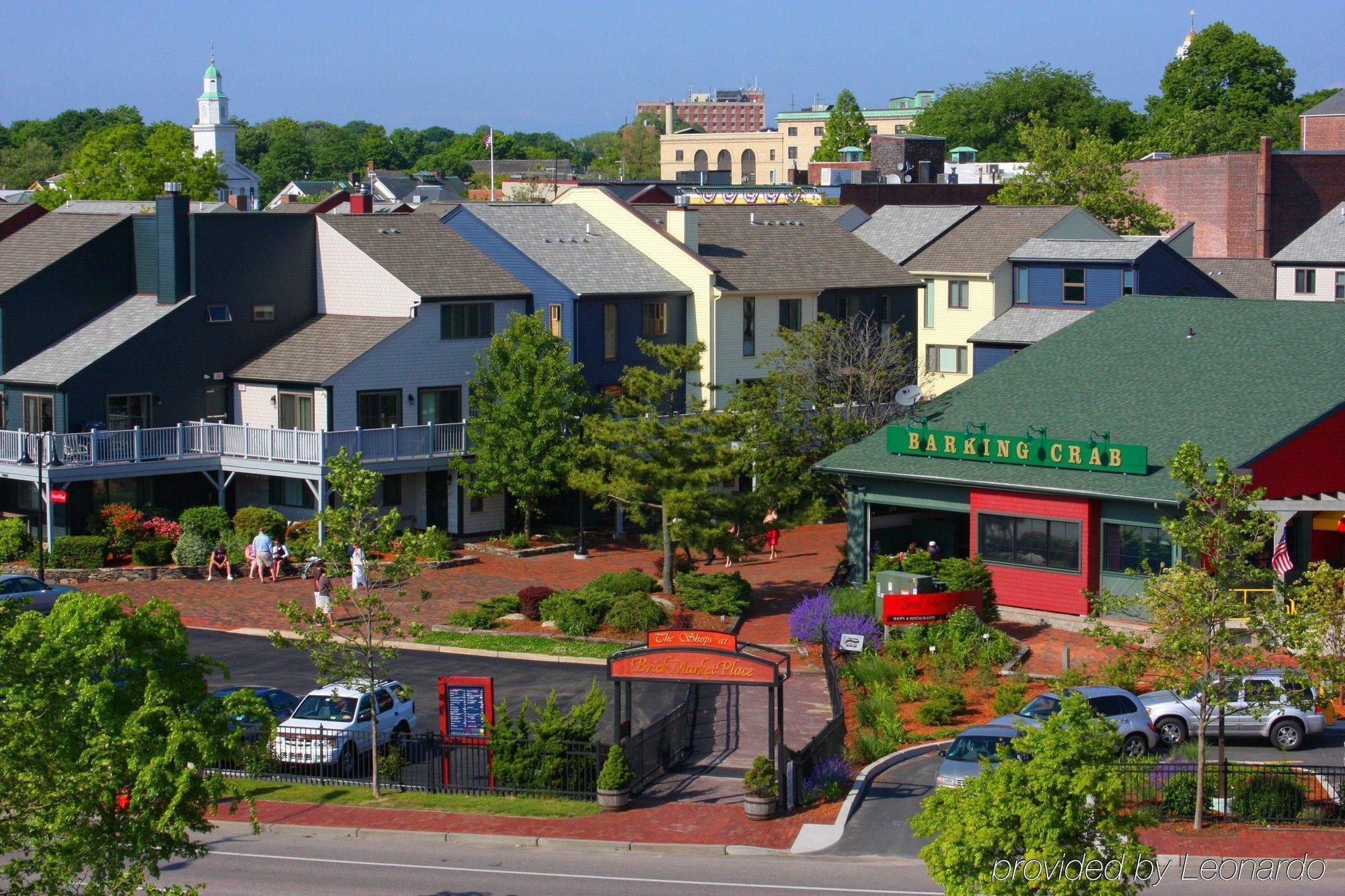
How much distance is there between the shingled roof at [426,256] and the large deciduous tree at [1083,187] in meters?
38.8

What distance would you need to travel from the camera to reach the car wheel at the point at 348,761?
29781 millimetres

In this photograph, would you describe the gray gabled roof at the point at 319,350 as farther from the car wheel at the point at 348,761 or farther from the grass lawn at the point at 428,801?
the grass lawn at the point at 428,801

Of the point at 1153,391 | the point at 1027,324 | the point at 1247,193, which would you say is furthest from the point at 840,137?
the point at 1153,391

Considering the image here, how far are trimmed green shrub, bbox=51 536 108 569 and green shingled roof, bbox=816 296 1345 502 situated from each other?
20.2 metres

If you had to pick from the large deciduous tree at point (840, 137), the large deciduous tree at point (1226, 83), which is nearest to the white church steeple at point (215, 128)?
the large deciduous tree at point (840, 137)

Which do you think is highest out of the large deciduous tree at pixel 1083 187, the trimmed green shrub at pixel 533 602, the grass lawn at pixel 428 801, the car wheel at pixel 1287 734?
the large deciduous tree at pixel 1083 187

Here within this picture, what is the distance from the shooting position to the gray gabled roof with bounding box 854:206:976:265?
6906 cm

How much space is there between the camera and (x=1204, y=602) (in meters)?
26.0

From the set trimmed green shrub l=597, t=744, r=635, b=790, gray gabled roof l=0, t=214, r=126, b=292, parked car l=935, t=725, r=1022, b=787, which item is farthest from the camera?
gray gabled roof l=0, t=214, r=126, b=292

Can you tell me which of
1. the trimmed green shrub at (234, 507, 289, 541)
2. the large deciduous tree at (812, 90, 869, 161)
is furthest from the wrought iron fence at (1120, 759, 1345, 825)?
the large deciduous tree at (812, 90, 869, 161)

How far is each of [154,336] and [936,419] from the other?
2429cm

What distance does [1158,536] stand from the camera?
39.0 metres

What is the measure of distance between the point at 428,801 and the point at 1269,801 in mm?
13814

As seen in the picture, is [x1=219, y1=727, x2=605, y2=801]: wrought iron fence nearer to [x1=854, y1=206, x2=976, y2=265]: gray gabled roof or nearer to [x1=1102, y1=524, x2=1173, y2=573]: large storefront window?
[x1=1102, y1=524, x2=1173, y2=573]: large storefront window
